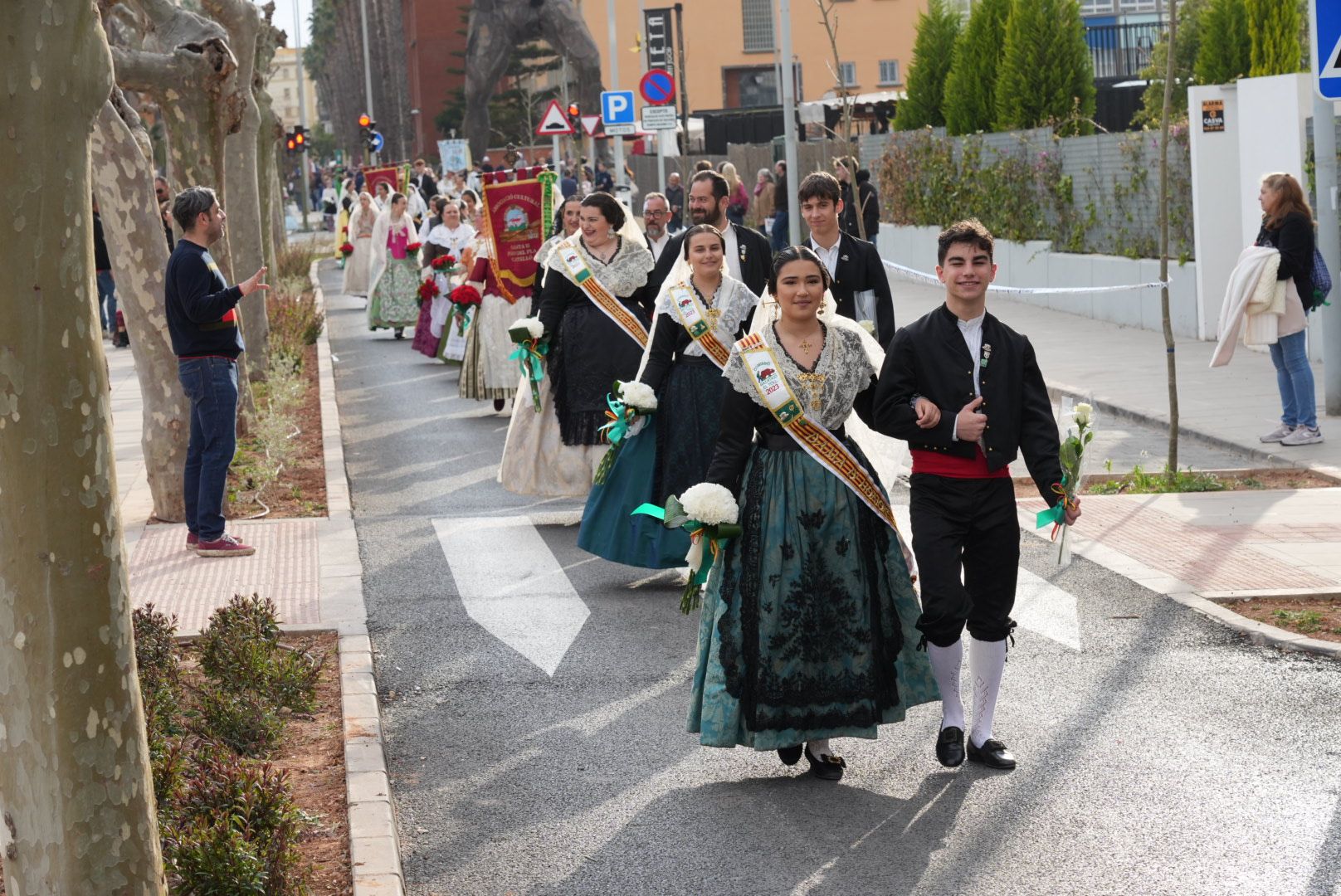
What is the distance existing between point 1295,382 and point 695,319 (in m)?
5.71

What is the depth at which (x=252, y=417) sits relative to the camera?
48.0ft

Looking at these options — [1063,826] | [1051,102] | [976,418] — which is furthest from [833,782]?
[1051,102]

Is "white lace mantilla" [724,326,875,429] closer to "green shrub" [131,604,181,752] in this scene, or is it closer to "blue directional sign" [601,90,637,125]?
"green shrub" [131,604,181,752]

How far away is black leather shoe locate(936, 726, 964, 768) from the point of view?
620cm

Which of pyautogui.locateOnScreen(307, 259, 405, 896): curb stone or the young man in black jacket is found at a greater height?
the young man in black jacket

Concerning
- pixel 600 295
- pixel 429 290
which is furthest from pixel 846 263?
pixel 429 290

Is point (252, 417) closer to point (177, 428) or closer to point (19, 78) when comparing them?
point (177, 428)

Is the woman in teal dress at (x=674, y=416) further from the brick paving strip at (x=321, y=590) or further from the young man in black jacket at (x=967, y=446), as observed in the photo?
the young man in black jacket at (x=967, y=446)

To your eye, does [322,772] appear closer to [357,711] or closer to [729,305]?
[357,711]

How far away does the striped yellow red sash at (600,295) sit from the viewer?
34.1 feet

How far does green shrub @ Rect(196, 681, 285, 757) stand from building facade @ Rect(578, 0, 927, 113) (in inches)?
2538

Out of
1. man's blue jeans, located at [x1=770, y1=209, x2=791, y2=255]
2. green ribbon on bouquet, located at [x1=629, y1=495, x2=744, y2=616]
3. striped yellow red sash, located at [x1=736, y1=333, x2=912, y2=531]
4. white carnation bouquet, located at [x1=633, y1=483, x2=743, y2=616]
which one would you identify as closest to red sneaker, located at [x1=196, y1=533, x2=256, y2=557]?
green ribbon on bouquet, located at [x1=629, y1=495, x2=744, y2=616]

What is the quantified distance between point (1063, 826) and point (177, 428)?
23.8ft

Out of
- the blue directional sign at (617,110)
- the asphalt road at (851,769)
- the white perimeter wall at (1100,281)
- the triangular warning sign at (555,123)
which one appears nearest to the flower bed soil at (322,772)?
the asphalt road at (851,769)
